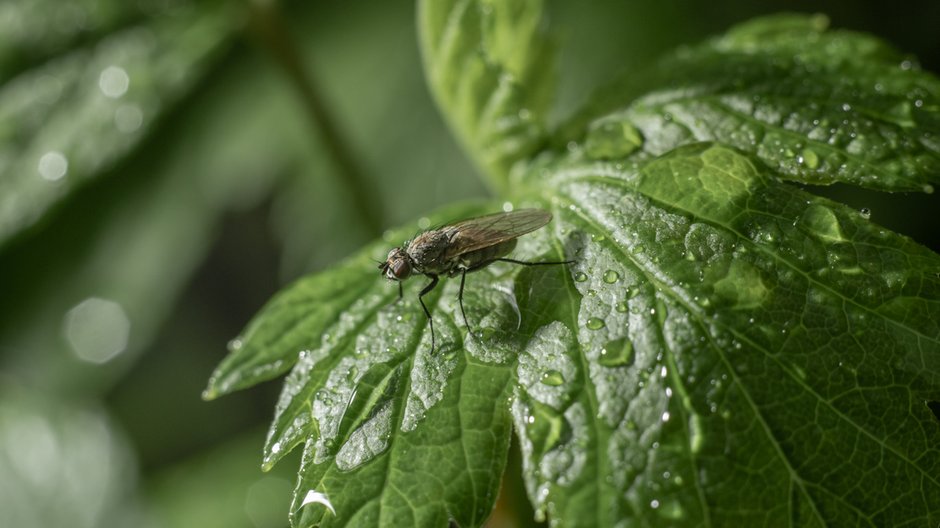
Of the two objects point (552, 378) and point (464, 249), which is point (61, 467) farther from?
point (552, 378)

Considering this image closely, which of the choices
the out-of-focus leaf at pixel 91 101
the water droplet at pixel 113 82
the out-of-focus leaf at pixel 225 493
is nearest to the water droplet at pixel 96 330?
the out-of-focus leaf at pixel 225 493

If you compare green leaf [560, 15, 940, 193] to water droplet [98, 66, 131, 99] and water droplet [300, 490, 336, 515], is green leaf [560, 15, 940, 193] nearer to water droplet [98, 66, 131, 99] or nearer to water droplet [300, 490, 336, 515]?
water droplet [300, 490, 336, 515]

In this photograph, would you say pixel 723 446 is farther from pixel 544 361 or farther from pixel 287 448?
pixel 287 448

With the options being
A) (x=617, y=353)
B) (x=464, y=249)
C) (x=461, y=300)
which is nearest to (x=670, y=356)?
(x=617, y=353)

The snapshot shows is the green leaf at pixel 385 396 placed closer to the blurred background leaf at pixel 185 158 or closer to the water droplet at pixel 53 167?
the blurred background leaf at pixel 185 158

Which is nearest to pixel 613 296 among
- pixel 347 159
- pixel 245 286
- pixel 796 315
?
pixel 796 315

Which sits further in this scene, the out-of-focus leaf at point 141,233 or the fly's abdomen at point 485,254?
the out-of-focus leaf at point 141,233
